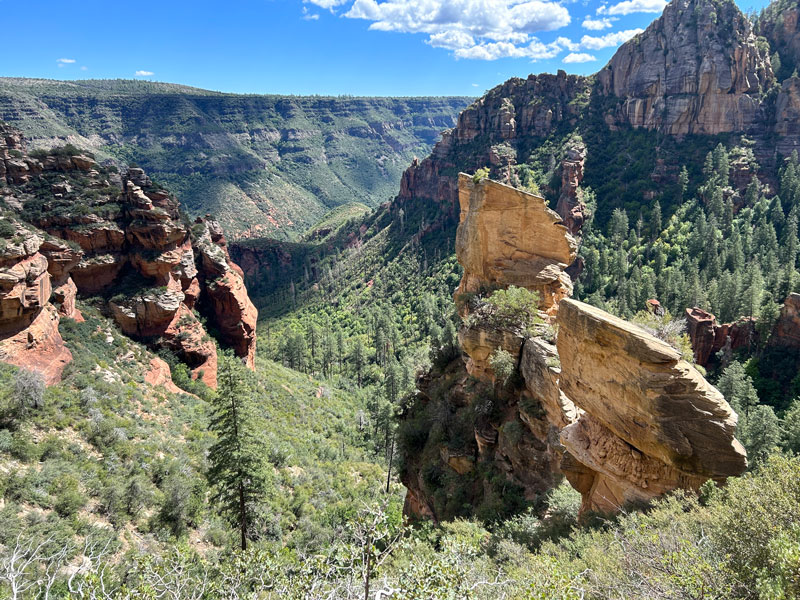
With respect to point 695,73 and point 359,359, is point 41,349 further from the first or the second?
point 695,73

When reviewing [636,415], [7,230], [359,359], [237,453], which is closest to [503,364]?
[636,415]

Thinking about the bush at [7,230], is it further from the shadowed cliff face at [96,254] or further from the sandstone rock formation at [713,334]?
the sandstone rock formation at [713,334]

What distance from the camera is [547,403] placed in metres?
21.5

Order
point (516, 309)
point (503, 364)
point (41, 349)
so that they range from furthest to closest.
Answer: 1. point (41, 349)
2. point (516, 309)
3. point (503, 364)

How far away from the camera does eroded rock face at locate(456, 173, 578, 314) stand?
29.7 meters

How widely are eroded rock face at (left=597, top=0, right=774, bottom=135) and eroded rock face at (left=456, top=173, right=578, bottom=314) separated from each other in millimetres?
99940

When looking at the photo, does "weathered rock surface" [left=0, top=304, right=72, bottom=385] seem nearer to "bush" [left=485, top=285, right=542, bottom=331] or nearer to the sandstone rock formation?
"bush" [left=485, top=285, right=542, bottom=331]

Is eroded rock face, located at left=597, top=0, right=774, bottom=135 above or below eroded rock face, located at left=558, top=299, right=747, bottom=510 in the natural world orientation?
above

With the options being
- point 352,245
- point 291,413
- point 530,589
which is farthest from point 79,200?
point 352,245

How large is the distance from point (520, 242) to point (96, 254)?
4036cm

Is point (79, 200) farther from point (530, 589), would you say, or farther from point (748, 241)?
point (748, 241)

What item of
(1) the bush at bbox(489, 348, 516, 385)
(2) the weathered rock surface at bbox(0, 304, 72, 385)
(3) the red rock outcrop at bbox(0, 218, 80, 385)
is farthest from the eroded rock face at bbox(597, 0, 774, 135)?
(2) the weathered rock surface at bbox(0, 304, 72, 385)

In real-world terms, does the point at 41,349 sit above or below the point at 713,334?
above

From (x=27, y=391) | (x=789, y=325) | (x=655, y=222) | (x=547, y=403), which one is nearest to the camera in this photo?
(x=547, y=403)
